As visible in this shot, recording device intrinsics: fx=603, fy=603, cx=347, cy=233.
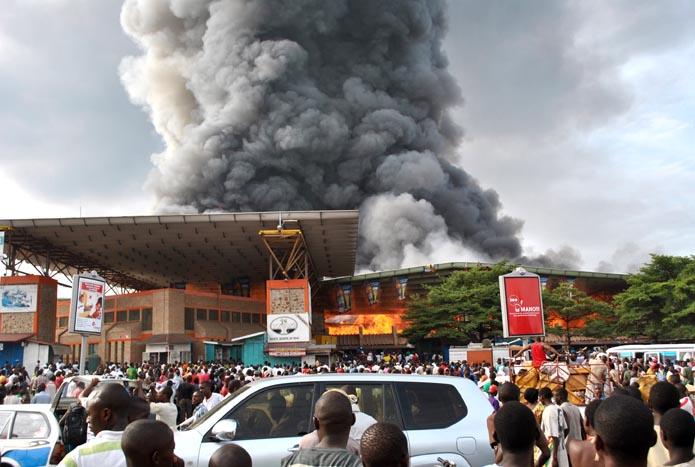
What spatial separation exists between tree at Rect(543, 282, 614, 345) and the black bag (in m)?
37.2

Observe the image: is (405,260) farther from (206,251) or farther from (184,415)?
(184,415)

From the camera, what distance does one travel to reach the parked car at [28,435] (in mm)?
7473

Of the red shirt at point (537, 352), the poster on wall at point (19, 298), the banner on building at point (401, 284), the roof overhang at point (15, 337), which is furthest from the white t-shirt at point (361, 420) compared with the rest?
the banner on building at point (401, 284)

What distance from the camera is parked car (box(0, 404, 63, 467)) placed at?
24.5 feet

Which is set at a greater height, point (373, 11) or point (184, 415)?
point (373, 11)

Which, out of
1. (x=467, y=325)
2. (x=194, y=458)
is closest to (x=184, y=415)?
(x=194, y=458)

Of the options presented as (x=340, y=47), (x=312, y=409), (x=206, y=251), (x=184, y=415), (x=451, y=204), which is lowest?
(x=184, y=415)

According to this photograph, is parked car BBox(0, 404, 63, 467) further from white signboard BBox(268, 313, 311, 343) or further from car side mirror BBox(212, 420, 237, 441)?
white signboard BBox(268, 313, 311, 343)

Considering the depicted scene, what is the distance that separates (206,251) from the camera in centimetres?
4356

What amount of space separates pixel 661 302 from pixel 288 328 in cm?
2519

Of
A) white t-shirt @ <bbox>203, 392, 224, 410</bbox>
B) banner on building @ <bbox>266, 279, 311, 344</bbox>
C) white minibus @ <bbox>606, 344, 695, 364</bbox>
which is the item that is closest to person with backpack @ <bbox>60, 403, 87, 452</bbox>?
white t-shirt @ <bbox>203, 392, 224, 410</bbox>

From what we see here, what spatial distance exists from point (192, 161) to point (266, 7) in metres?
23.5

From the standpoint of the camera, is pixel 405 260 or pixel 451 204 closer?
pixel 405 260

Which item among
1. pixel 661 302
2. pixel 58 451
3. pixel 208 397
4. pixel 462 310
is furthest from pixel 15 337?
pixel 661 302
